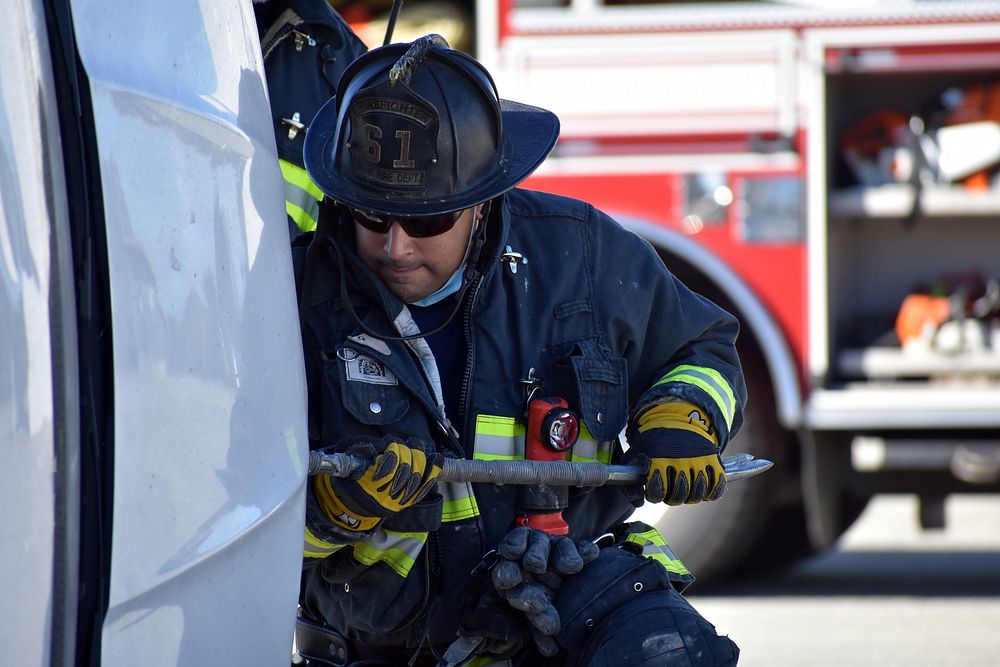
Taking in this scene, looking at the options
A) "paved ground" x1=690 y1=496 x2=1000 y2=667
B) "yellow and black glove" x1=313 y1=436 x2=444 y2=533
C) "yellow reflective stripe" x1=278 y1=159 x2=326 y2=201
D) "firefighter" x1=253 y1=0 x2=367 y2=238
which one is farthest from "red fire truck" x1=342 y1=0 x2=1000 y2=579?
"yellow and black glove" x1=313 y1=436 x2=444 y2=533

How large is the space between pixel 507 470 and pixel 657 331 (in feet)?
1.56

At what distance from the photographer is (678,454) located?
211cm

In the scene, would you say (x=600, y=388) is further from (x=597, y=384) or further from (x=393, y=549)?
(x=393, y=549)

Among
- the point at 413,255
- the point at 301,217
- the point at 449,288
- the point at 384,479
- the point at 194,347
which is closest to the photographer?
the point at 194,347

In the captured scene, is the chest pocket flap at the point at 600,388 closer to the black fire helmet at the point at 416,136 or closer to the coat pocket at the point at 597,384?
the coat pocket at the point at 597,384

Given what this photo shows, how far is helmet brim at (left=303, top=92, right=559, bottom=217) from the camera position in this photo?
201 cm

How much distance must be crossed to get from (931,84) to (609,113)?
1.09m

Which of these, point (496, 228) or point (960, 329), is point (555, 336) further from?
point (960, 329)

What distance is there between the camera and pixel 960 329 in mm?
4695

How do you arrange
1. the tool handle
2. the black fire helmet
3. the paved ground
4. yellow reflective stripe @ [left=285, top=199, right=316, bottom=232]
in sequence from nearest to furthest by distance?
the tool handle < the black fire helmet < yellow reflective stripe @ [left=285, top=199, right=316, bottom=232] < the paved ground

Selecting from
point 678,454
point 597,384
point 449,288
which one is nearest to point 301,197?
point 449,288

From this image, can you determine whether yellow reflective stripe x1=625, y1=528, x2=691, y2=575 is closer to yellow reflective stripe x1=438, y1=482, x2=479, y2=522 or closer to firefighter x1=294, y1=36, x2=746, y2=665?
firefighter x1=294, y1=36, x2=746, y2=665

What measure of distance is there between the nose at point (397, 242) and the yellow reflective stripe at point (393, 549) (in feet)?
1.27

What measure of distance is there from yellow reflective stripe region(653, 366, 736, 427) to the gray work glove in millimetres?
327
